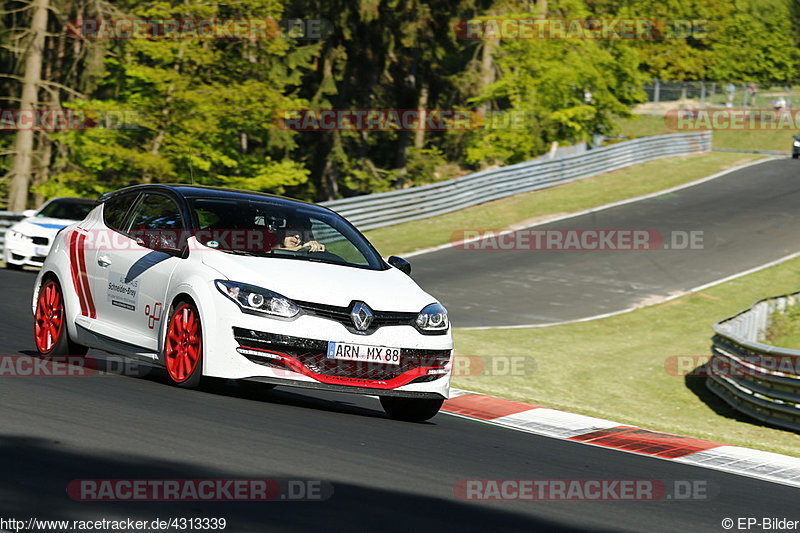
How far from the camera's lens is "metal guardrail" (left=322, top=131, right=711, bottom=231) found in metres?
32.2

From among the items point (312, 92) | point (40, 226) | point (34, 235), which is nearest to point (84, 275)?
point (34, 235)

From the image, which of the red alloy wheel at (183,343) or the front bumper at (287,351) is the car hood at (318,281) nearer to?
the front bumper at (287,351)

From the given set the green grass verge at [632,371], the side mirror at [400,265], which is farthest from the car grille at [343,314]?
the green grass verge at [632,371]

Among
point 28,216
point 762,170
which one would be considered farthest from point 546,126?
point 28,216

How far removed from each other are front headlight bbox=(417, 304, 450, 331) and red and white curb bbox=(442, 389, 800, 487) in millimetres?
1596

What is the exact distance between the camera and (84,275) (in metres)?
9.85

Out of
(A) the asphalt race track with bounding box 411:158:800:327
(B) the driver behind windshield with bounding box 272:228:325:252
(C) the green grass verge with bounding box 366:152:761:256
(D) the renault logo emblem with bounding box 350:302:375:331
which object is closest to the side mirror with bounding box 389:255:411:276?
(B) the driver behind windshield with bounding box 272:228:325:252

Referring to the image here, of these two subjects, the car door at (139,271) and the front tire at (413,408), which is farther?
the front tire at (413,408)

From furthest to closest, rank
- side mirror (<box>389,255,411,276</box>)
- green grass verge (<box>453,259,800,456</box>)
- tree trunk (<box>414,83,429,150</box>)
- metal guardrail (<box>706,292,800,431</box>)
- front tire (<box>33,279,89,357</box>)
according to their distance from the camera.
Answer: tree trunk (<box>414,83,429,150</box>) < green grass verge (<box>453,259,800,456</box>) < metal guardrail (<box>706,292,800,431</box>) < front tire (<box>33,279,89,357</box>) < side mirror (<box>389,255,411,276</box>)

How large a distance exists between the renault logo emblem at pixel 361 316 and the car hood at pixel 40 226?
15.5 metres

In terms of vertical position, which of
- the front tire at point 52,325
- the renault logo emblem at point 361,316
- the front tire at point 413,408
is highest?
the renault logo emblem at point 361,316

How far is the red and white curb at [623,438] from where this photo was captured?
883cm

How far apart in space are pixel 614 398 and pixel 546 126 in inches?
1307

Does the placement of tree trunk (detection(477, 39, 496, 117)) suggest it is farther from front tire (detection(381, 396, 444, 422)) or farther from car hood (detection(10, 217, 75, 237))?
front tire (detection(381, 396, 444, 422))
